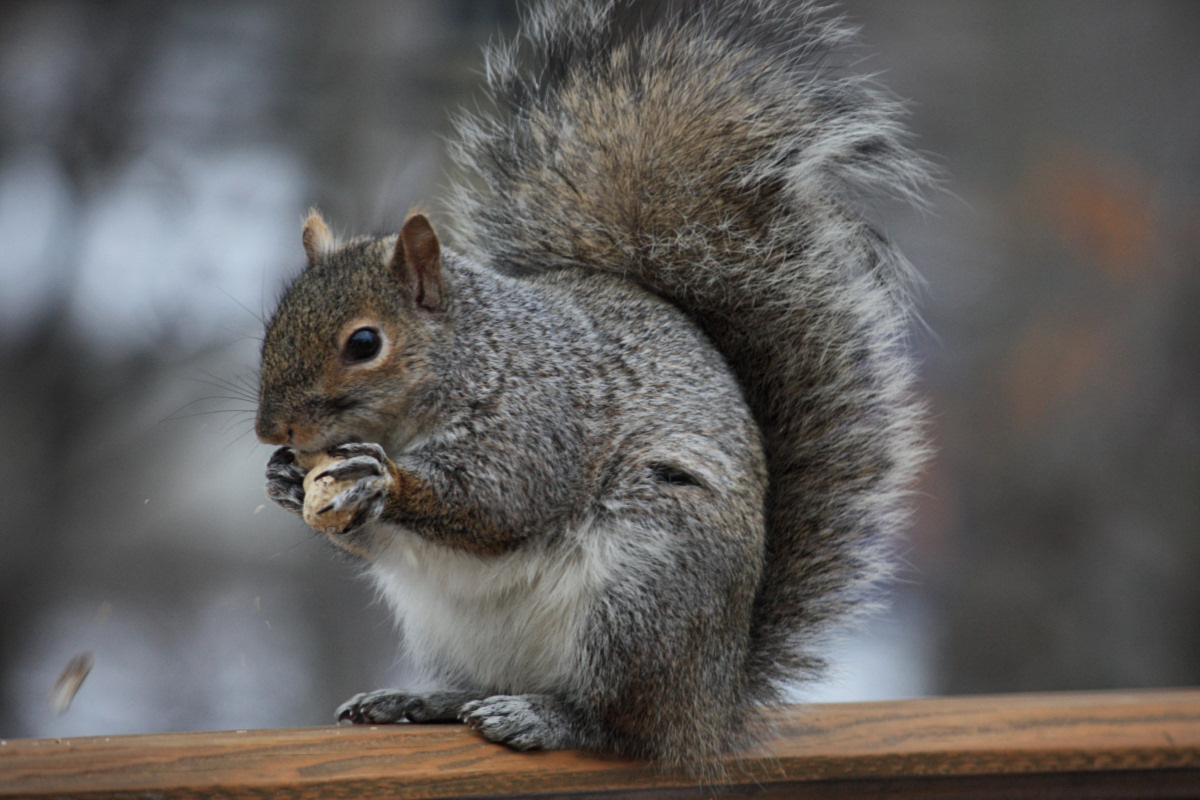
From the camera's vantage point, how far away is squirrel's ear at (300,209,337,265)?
1111 millimetres

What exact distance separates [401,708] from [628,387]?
0.44 metres

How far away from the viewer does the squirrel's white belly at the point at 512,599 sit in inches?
38.9

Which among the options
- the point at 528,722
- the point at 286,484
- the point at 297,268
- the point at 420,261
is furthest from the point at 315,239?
the point at 528,722

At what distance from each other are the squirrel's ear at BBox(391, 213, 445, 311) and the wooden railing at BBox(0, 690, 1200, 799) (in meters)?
0.43

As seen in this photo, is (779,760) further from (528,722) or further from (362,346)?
(362,346)

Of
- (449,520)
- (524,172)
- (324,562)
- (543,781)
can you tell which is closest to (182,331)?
(324,562)

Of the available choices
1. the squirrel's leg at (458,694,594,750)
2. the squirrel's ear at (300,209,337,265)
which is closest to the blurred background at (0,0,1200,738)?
the squirrel's ear at (300,209,337,265)

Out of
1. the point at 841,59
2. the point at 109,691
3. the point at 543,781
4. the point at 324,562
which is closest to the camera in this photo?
the point at 543,781

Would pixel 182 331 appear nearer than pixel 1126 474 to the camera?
Yes

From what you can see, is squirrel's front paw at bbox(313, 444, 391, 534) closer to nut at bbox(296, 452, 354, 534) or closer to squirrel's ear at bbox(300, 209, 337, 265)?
nut at bbox(296, 452, 354, 534)

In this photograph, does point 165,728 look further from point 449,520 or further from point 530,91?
point 530,91

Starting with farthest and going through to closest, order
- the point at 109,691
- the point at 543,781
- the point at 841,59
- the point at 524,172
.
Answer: the point at 109,691 < the point at 841,59 < the point at 524,172 < the point at 543,781

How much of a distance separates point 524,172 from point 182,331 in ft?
2.25

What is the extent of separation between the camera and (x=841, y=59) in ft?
4.98
